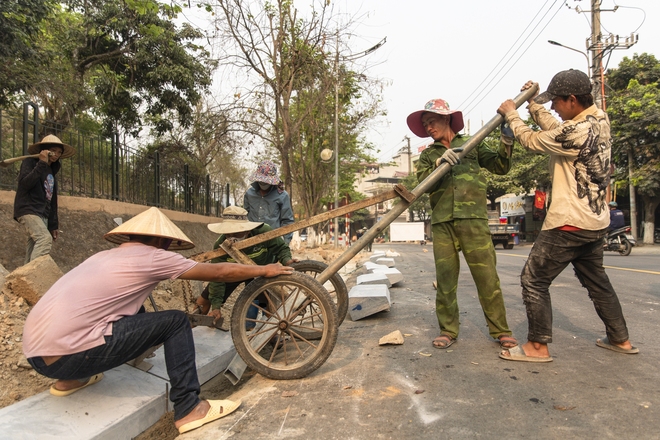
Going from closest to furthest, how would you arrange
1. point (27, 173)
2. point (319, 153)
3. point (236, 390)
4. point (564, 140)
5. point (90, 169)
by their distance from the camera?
1. point (564, 140)
2. point (236, 390)
3. point (27, 173)
4. point (90, 169)
5. point (319, 153)

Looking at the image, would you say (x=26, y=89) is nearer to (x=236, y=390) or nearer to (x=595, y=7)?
(x=236, y=390)

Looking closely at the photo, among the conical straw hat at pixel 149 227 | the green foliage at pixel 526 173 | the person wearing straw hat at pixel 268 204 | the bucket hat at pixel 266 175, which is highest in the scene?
the green foliage at pixel 526 173

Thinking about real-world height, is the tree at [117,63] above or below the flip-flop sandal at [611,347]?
above

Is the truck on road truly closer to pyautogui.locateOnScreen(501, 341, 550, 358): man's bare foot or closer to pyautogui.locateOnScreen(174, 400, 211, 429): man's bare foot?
pyautogui.locateOnScreen(501, 341, 550, 358): man's bare foot

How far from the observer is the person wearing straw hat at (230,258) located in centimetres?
375

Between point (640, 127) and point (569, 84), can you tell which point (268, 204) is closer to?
point (569, 84)

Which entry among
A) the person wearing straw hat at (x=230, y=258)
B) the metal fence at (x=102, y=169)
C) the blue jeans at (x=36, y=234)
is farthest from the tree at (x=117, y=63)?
the person wearing straw hat at (x=230, y=258)

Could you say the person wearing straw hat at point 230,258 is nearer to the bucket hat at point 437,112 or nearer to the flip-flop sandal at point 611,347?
the bucket hat at point 437,112

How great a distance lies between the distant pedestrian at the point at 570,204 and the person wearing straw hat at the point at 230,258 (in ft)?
6.68

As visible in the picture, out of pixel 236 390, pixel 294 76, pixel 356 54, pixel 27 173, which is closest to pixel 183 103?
pixel 294 76

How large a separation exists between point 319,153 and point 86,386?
658 inches

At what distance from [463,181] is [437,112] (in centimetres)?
58

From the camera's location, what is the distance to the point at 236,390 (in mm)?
3037

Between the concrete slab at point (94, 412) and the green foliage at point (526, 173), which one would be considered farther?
the green foliage at point (526, 173)
